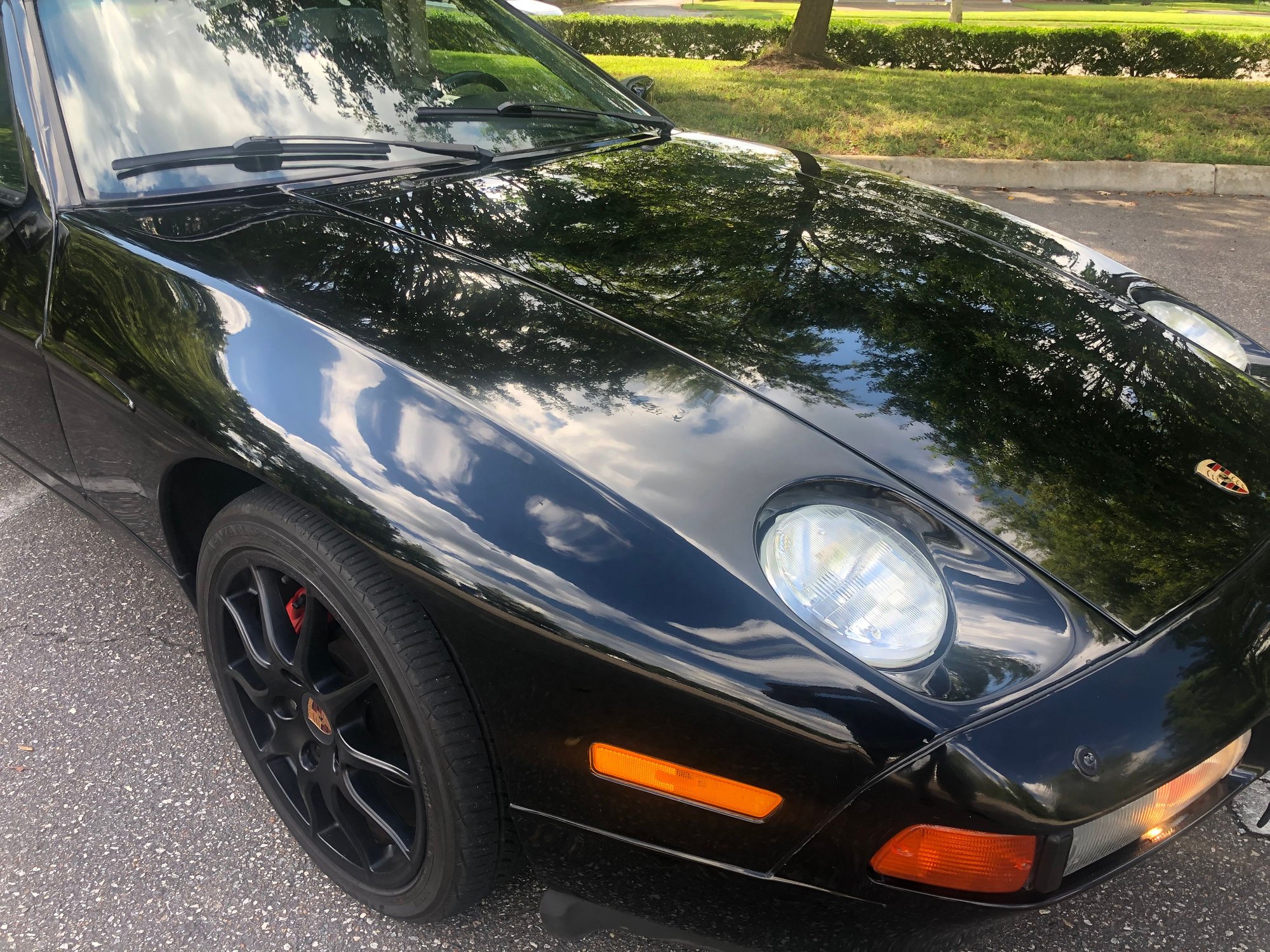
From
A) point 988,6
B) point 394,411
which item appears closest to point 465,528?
point 394,411

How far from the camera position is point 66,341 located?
1754 mm

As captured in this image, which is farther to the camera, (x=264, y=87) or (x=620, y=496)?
(x=264, y=87)

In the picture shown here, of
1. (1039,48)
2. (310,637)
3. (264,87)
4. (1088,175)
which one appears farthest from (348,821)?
(1039,48)

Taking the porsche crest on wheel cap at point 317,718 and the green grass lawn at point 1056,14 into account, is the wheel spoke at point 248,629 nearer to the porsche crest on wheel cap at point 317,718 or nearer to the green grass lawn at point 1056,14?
the porsche crest on wheel cap at point 317,718

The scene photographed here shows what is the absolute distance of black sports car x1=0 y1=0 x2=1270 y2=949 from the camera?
1.12 metres

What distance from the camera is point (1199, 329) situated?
6.88ft

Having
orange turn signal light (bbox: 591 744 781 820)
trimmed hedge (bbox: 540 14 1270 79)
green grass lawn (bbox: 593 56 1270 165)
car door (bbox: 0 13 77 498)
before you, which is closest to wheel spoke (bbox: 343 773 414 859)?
orange turn signal light (bbox: 591 744 781 820)

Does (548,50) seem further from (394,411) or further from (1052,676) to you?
(1052,676)

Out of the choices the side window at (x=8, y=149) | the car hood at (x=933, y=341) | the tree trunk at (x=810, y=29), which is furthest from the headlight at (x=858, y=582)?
the tree trunk at (x=810, y=29)

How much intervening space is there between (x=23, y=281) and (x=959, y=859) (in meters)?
1.93

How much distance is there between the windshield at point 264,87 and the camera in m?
1.86

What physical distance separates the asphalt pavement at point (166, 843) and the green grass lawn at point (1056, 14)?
2035 cm

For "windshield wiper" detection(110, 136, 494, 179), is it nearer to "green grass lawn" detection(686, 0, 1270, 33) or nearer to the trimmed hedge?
the trimmed hedge

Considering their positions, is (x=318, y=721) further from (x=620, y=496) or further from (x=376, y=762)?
(x=620, y=496)
